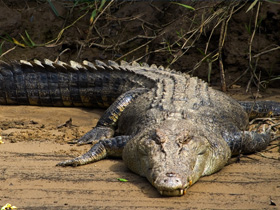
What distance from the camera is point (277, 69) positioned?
6.89 meters

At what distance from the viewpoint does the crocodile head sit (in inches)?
132

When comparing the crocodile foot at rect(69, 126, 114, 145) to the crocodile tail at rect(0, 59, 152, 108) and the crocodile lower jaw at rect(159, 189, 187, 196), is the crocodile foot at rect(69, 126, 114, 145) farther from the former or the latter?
the crocodile lower jaw at rect(159, 189, 187, 196)

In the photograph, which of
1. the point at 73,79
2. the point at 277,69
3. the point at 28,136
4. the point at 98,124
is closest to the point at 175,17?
the point at 277,69

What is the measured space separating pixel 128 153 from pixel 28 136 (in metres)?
1.39

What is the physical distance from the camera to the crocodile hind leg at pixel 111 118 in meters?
5.07

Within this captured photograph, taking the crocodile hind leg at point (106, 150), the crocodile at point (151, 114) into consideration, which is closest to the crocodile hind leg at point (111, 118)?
the crocodile at point (151, 114)

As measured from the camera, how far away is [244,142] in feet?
14.4

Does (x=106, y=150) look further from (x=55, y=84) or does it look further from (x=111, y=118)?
(x=55, y=84)

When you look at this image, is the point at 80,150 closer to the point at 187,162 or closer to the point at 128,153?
the point at 128,153

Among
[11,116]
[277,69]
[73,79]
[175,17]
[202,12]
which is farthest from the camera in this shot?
[175,17]

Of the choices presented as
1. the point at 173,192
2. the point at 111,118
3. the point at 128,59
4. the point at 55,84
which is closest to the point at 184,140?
the point at 173,192

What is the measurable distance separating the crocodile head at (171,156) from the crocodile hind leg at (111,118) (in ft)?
3.15

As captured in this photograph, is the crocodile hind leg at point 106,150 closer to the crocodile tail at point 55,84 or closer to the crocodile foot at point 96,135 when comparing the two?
the crocodile foot at point 96,135

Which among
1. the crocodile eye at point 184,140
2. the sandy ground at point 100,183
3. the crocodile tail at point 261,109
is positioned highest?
the crocodile tail at point 261,109
